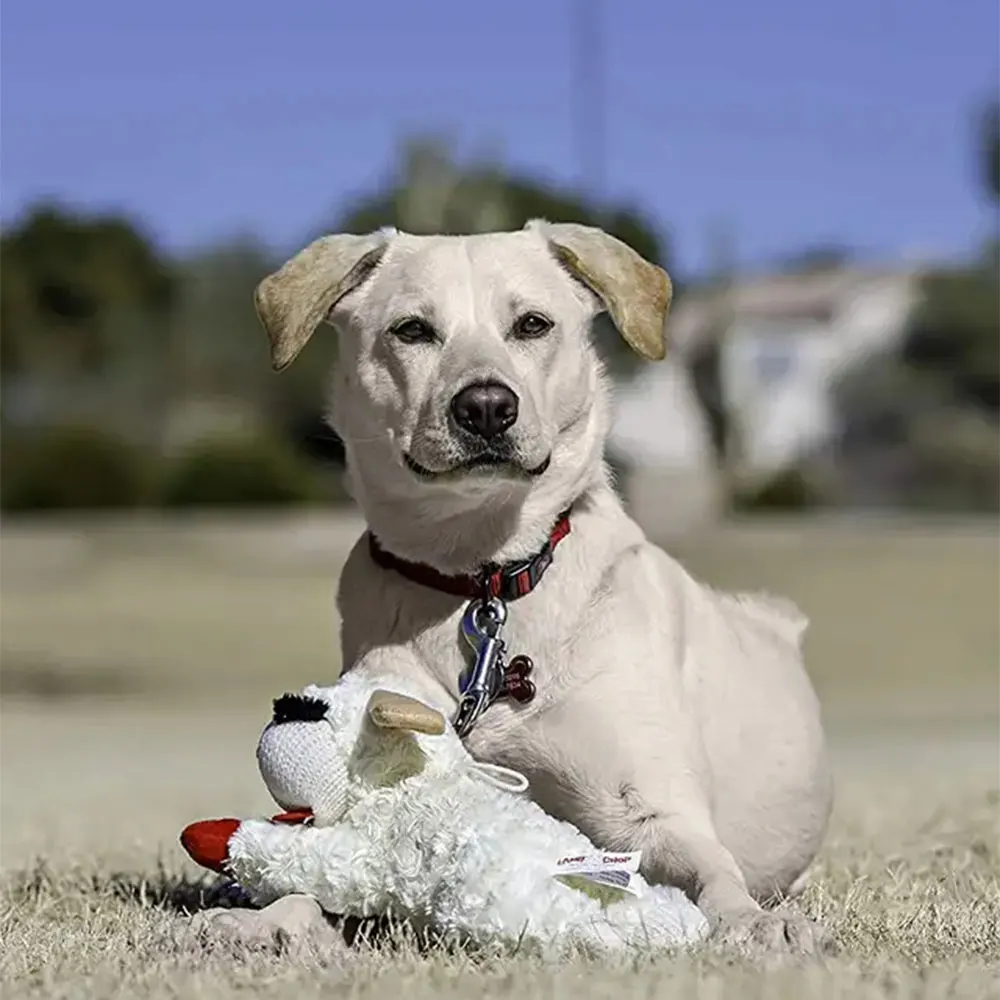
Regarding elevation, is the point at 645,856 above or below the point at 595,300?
below

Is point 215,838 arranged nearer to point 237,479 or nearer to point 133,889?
point 133,889

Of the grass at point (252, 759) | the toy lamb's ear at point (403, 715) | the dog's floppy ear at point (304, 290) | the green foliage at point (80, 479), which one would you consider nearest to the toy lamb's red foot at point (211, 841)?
the grass at point (252, 759)

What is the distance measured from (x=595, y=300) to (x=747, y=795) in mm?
1269

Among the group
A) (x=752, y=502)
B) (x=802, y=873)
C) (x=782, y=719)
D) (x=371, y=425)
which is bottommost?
(x=752, y=502)

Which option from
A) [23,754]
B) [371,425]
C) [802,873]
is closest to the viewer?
[371,425]

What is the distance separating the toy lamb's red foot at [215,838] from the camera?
162 inches

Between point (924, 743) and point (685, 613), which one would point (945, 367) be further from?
point (685, 613)

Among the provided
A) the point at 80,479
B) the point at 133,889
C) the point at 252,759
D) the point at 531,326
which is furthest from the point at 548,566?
the point at 80,479

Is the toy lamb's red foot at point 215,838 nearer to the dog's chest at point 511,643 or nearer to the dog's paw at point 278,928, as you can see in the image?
the dog's paw at point 278,928

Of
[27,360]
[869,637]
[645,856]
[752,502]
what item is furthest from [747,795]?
[27,360]

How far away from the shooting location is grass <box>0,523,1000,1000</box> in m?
3.52

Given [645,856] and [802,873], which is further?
[802,873]

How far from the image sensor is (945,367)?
6206 centimetres

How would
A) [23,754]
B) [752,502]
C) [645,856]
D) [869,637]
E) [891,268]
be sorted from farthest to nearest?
[891,268], [752,502], [869,637], [23,754], [645,856]
